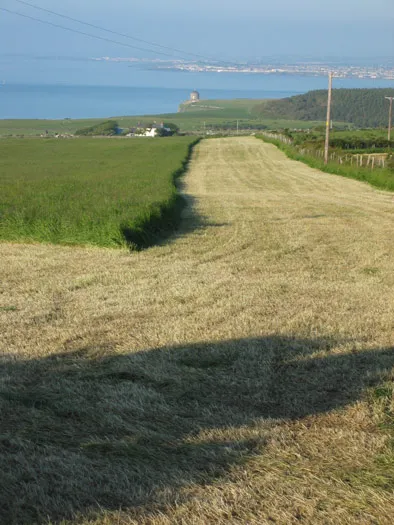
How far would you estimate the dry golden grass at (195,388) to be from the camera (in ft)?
14.0

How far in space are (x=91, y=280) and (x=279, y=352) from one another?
4.39m

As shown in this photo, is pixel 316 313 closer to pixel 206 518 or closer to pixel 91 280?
pixel 91 280

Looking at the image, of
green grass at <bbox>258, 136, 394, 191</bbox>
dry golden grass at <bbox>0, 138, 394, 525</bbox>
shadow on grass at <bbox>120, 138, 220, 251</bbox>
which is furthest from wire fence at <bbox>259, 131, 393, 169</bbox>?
dry golden grass at <bbox>0, 138, 394, 525</bbox>

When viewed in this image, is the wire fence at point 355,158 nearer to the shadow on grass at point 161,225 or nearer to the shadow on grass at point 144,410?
the shadow on grass at point 161,225

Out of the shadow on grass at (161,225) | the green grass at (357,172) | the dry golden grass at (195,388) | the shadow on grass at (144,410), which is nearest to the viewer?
the dry golden grass at (195,388)

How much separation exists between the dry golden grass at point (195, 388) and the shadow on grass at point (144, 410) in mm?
15

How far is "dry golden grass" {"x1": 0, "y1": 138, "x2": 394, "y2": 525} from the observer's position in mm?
4266

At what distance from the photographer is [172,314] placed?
351 inches

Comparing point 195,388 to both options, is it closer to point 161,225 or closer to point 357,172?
point 161,225

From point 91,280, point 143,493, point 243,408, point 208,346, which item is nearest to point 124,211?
point 91,280

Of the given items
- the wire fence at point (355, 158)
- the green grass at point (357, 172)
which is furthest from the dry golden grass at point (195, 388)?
the wire fence at point (355, 158)

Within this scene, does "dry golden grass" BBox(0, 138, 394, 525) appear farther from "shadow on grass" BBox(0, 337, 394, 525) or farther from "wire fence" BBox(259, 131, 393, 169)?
"wire fence" BBox(259, 131, 393, 169)

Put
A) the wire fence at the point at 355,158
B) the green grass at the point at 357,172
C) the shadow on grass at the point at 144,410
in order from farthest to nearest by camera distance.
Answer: the wire fence at the point at 355,158 → the green grass at the point at 357,172 → the shadow on grass at the point at 144,410

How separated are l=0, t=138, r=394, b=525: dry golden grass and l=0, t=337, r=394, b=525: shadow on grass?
0.05 feet
